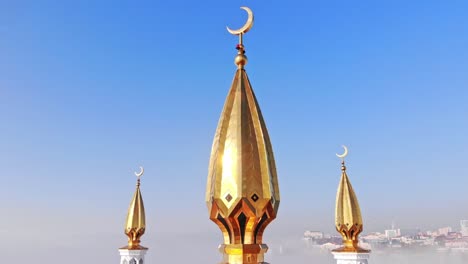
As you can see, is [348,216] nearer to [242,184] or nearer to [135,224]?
[135,224]

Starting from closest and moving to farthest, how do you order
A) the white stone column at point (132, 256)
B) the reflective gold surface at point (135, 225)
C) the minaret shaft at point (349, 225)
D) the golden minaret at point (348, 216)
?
the minaret shaft at point (349, 225)
the golden minaret at point (348, 216)
the reflective gold surface at point (135, 225)
the white stone column at point (132, 256)

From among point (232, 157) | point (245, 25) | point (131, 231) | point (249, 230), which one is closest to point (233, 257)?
point (249, 230)

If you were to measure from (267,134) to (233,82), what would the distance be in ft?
2.74

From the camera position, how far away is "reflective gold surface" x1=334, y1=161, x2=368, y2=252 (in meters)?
14.5

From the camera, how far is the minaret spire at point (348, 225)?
47.1ft

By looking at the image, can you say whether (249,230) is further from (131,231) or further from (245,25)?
(131,231)

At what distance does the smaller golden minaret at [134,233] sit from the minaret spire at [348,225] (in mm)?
11162

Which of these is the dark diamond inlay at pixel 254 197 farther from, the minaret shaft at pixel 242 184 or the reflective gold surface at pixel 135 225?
the reflective gold surface at pixel 135 225

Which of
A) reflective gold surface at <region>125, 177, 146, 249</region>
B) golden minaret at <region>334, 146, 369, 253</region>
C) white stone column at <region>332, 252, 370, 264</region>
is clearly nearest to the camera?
white stone column at <region>332, 252, 370, 264</region>

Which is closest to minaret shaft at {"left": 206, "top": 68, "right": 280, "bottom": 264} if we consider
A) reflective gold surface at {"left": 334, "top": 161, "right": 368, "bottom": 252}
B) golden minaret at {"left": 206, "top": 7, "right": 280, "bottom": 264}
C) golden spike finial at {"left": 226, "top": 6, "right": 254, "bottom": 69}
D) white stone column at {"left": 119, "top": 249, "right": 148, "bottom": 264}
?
golden minaret at {"left": 206, "top": 7, "right": 280, "bottom": 264}

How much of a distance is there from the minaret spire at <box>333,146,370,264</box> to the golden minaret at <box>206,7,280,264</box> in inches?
480

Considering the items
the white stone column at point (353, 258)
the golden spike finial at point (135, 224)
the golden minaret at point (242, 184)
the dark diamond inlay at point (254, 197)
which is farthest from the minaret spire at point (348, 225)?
the dark diamond inlay at point (254, 197)

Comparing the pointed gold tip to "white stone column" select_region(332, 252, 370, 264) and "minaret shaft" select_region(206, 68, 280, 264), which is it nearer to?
"white stone column" select_region(332, 252, 370, 264)

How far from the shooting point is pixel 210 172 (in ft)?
12.6
